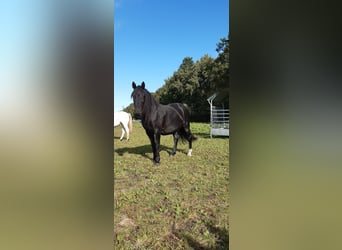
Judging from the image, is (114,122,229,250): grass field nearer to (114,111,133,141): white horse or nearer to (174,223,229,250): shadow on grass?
(174,223,229,250): shadow on grass

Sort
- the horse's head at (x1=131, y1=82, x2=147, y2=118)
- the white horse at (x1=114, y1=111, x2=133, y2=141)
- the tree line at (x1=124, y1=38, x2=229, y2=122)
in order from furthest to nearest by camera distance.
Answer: the tree line at (x1=124, y1=38, x2=229, y2=122)
the white horse at (x1=114, y1=111, x2=133, y2=141)
the horse's head at (x1=131, y1=82, x2=147, y2=118)

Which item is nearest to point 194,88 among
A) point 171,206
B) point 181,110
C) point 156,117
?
point 181,110

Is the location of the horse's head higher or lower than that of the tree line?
lower

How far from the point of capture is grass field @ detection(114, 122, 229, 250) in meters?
1.92

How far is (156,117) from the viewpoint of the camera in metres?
5.29

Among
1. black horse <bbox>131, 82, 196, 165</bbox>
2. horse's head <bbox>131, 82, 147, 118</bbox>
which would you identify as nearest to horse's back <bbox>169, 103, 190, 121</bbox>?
black horse <bbox>131, 82, 196, 165</bbox>
